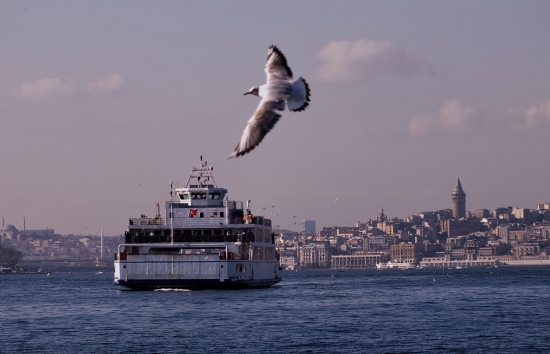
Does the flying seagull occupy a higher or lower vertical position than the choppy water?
higher

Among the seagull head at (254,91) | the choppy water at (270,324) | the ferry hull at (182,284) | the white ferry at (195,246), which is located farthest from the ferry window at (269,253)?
the seagull head at (254,91)

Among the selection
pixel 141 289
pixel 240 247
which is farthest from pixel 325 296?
pixel 141 289

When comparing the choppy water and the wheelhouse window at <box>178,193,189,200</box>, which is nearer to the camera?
the choppy water

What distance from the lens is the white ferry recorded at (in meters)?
57.3

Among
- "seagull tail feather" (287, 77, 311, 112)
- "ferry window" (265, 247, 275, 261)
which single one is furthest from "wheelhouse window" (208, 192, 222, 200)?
"seagull tail feather" (287, 77, 311, 112)

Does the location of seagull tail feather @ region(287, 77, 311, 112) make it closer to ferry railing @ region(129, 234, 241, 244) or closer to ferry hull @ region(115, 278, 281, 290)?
ferry hull @ region(115, 278, 281, 290)

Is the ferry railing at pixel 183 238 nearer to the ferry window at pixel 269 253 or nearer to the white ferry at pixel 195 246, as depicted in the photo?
the white ferry at pixel 195 246

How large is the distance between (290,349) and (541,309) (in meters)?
19.7

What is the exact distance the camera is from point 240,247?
6062 centimetres

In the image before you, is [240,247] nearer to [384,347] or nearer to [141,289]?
[141,289]

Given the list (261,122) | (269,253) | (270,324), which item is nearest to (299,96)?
(261,122)

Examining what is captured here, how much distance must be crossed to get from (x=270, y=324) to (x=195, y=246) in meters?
22.8

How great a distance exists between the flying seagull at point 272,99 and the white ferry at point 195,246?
4401cm

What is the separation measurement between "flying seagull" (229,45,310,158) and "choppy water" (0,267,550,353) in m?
17.2
